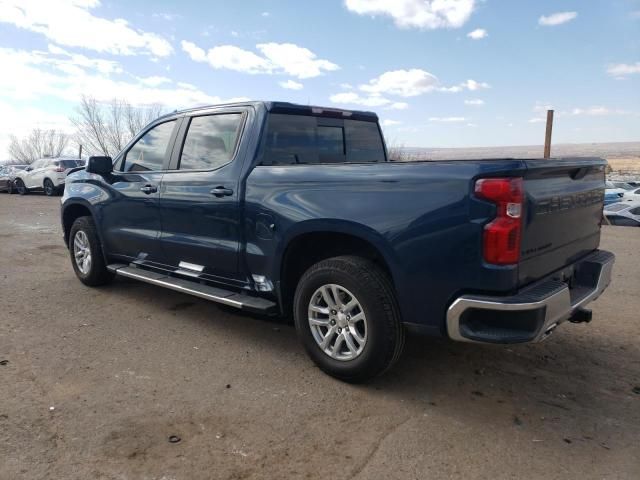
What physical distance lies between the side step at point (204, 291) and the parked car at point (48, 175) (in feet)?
60.8

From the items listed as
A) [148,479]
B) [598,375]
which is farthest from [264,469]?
[598,375]

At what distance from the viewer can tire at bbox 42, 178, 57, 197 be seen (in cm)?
2244

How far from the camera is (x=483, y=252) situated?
2859mm

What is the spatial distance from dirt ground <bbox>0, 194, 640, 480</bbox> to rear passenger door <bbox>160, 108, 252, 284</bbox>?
670mm

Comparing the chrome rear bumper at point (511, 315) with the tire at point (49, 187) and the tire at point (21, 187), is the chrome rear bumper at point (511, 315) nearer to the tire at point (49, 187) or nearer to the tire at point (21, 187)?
the tire at point (49, 187)

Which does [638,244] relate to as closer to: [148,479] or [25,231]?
[148,479]

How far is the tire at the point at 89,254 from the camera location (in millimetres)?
5820

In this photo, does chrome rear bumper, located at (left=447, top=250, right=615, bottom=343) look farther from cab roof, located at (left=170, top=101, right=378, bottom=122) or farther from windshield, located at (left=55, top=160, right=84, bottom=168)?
windshield, located at (left=55, top=160, right=84, bottom=168)

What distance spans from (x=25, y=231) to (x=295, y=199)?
9372mm

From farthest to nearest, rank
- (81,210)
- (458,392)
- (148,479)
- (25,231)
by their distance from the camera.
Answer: (25,231) < (81,210) < (458,392) < (148,479)

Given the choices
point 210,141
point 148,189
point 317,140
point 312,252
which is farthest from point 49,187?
point 312,252

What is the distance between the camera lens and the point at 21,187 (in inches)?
947

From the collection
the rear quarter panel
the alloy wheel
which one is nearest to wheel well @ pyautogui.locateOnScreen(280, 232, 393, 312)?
the rear quarter panel

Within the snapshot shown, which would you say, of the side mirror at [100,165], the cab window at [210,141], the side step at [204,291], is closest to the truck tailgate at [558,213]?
the side step at [204,291]
